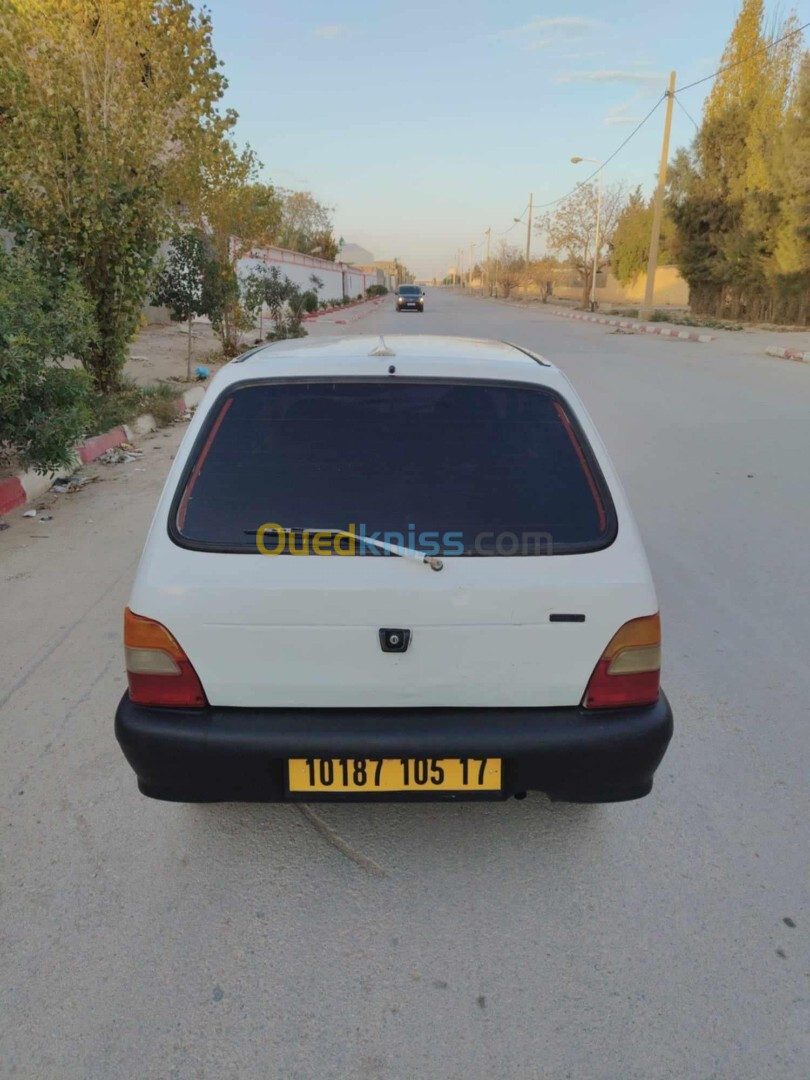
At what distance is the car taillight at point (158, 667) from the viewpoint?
2068 millimetres

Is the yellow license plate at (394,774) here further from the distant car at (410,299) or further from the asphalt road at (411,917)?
the distant car at (410,299)

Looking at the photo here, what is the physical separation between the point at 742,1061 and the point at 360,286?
70.8 m

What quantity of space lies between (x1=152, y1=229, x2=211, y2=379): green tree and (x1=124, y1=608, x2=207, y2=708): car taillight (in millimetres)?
11029

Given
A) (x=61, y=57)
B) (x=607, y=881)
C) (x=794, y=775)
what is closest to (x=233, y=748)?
(x=607, y=881)

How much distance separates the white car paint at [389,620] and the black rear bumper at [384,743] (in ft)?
0.15

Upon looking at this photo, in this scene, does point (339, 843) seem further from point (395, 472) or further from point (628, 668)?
point (395, 472)

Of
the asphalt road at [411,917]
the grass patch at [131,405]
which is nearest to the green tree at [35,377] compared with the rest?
the grass patch at [131,405]

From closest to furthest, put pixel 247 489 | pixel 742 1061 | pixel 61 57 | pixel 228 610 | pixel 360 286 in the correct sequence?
pixel 742 1061 → pixel 228 610 → pixel 247 489 → pixel 61 57 → pixel 360 286

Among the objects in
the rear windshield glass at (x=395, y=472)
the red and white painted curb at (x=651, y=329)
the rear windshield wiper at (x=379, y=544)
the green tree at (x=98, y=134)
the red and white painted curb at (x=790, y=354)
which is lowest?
the red and white painted curb at (x=651, y=329)

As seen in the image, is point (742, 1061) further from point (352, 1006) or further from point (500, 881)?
point (352, 1006)

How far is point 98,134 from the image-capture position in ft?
27.0

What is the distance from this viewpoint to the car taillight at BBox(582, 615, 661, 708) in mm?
2092

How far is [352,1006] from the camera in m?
1.88

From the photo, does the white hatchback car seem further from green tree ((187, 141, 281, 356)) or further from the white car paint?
green tree ((187, 141, 281, 356))
